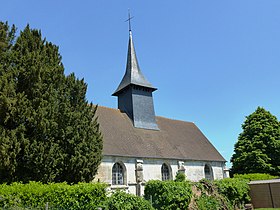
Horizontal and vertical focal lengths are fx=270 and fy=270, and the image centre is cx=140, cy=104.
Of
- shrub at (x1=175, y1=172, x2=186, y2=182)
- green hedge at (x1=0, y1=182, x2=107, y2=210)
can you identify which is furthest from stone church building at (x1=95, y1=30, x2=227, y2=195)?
green hedge at (x1=0, y1=182, x2=107, y2=210)

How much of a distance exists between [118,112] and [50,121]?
468 inches

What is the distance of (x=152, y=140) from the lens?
22.3 metres

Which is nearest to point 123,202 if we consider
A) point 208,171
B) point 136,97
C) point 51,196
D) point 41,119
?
point 51,196

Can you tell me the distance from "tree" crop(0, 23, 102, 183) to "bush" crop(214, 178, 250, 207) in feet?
24.0

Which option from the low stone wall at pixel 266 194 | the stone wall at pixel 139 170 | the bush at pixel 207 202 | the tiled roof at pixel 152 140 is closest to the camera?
the bush at pixel 207 202

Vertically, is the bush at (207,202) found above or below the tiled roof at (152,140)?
below

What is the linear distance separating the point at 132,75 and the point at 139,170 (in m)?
9.77

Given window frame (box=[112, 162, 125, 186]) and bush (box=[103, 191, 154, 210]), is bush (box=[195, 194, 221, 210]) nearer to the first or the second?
bush (box=[103, 191, 154, 210])

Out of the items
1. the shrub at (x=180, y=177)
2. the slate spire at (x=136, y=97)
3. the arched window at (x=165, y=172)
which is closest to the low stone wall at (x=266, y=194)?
the shrub at (x=180, y=177)

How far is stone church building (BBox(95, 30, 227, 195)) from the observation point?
61.9 ft

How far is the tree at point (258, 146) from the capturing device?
27.4 metres

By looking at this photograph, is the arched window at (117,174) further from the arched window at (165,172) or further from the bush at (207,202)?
the bush at (207,202)

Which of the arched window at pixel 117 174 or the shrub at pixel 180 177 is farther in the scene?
the shrub at pixel 180 177

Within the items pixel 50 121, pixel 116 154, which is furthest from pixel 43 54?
pixel 116 154
